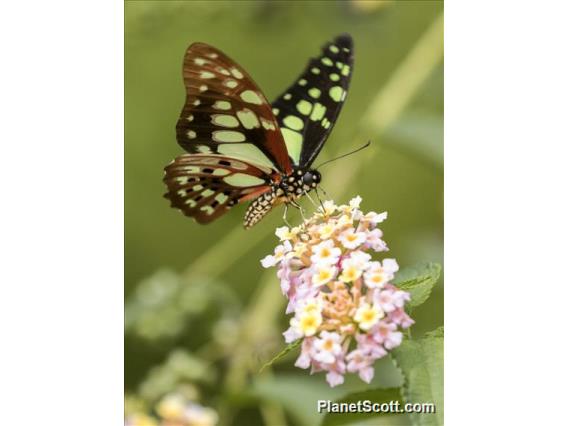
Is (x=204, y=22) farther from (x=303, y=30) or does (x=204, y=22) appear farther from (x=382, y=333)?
(x=382, y=333)

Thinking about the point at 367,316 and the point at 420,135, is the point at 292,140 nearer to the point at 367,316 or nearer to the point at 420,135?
the point at 420,135

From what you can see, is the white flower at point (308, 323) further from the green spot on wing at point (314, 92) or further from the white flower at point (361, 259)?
the green spot on wing at point (314, 92)

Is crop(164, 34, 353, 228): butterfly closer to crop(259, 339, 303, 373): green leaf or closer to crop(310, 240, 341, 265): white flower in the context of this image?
crop(310, 240, 341, 265): white flower

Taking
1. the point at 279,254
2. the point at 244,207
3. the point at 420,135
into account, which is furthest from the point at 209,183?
the point at 420,135

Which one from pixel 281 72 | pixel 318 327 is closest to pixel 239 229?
Answer: pixel 281 72

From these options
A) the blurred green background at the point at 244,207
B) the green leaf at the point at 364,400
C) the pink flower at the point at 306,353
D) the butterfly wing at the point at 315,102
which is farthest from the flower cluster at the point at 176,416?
the butterfly wing at the point at 315,102

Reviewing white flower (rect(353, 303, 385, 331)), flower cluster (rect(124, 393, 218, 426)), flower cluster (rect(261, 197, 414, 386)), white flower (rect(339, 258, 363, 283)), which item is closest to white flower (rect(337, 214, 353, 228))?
flower cluster (rect(261, 197, 414, 386))
